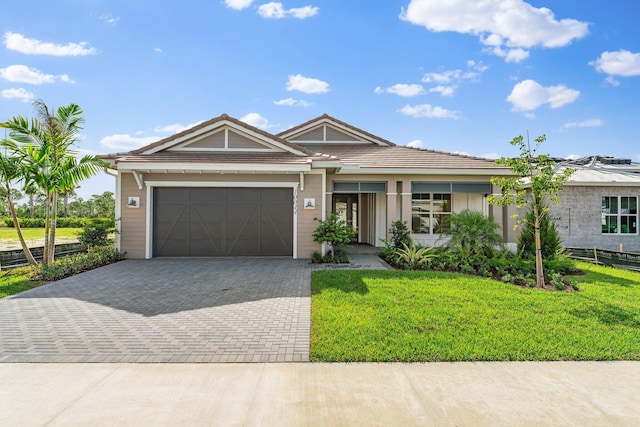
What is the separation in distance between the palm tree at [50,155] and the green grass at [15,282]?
2.38ft

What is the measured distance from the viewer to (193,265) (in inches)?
390

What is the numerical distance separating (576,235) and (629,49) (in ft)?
31.4

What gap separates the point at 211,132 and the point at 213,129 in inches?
5.3

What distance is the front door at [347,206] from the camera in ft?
54.0

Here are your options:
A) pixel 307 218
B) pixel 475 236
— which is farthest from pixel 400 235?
pixel 307 218

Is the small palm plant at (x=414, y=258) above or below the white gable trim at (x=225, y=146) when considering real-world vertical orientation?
below

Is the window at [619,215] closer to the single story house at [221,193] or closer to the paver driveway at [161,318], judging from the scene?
the single story house at [221,193]

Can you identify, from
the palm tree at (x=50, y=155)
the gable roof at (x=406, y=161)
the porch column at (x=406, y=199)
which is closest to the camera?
the palm tree at (x=50, y=155)

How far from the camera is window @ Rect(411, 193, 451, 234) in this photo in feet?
45.6

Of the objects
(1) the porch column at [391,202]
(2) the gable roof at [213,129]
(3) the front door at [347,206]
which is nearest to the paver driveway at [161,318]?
(2) the gable roof at [213,129]

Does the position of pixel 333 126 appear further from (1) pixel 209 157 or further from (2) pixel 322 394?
(2) pixel 322 394

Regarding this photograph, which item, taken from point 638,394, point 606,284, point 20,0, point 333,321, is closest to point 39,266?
point 20,0

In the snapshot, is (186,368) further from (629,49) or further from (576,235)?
(629,49)

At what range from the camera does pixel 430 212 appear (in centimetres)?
1402
